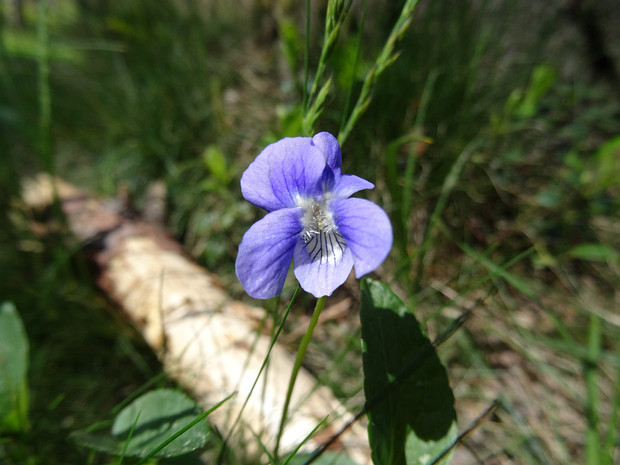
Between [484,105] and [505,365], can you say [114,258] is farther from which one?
[484,105]

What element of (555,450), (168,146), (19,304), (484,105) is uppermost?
(484,105)

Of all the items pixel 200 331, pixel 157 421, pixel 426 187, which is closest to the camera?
pixel 157 421

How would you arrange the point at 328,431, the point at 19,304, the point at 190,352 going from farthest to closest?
1. the point at 19,304
2. the point at 190,352
3. the point at 328,431

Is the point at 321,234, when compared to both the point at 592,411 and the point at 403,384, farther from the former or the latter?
the point at 592,411

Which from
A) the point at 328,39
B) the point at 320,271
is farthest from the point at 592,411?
the point at 328,39

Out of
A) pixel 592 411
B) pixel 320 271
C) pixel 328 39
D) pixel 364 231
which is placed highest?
pixel 328 39

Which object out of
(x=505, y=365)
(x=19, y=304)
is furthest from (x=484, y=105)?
(x=19, y=304)

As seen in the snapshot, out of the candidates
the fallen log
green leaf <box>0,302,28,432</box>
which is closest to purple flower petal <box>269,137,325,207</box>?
the fallen log

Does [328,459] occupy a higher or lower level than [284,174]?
lower
